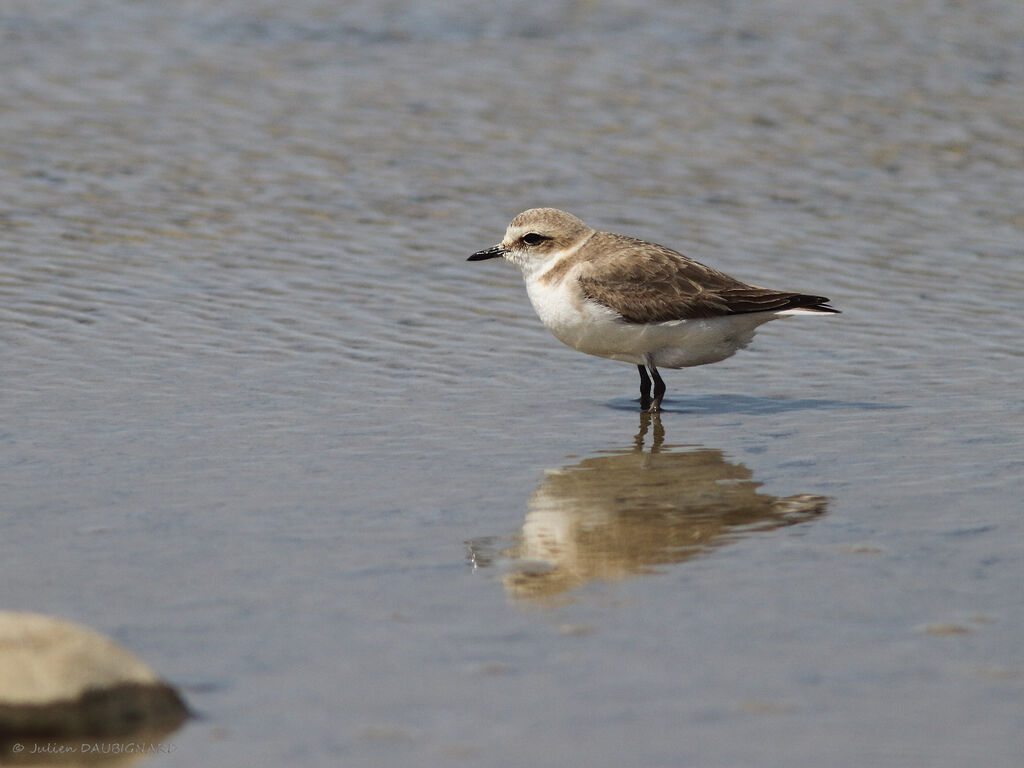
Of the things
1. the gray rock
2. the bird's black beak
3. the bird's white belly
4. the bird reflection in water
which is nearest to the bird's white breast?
the bird's white belly

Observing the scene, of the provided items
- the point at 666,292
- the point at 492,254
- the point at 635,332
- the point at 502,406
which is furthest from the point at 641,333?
the point at 492,254

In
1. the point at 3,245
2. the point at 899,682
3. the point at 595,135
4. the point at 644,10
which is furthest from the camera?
the point at 644,10

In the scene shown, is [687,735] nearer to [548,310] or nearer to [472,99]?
[548,310]

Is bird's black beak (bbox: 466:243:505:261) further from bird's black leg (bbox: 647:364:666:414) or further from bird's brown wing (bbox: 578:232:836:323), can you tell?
bird's black leg (bbox: 647:364:666:414)

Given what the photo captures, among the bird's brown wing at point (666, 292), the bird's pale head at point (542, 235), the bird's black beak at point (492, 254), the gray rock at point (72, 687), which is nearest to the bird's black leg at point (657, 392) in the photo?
the bird's brown wing at point (666, 292)

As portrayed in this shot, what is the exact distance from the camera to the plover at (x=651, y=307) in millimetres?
9625

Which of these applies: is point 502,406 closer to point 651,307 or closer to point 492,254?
point 651,307

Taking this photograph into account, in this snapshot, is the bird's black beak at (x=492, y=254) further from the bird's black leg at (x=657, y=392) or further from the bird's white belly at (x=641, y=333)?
the bird's black leg at (x=657, y=392)

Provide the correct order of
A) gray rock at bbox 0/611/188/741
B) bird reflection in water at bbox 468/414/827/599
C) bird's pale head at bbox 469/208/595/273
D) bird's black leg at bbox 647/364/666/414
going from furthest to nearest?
bird's pale head at bbox 469/208/595/273 → bird's black leg at bbox 647/364/666/414 → bird reflection in water at bbox 468/414/827/599 → gray rock at bbox 0/611/188/741

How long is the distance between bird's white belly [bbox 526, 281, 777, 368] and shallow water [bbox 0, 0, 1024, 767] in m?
0.34

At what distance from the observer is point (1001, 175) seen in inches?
600

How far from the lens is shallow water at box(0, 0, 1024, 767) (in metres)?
5.16

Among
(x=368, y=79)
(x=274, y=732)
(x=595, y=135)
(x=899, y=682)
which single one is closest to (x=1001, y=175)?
(x=595, y=135)

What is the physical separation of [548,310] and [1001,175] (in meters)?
7.36
